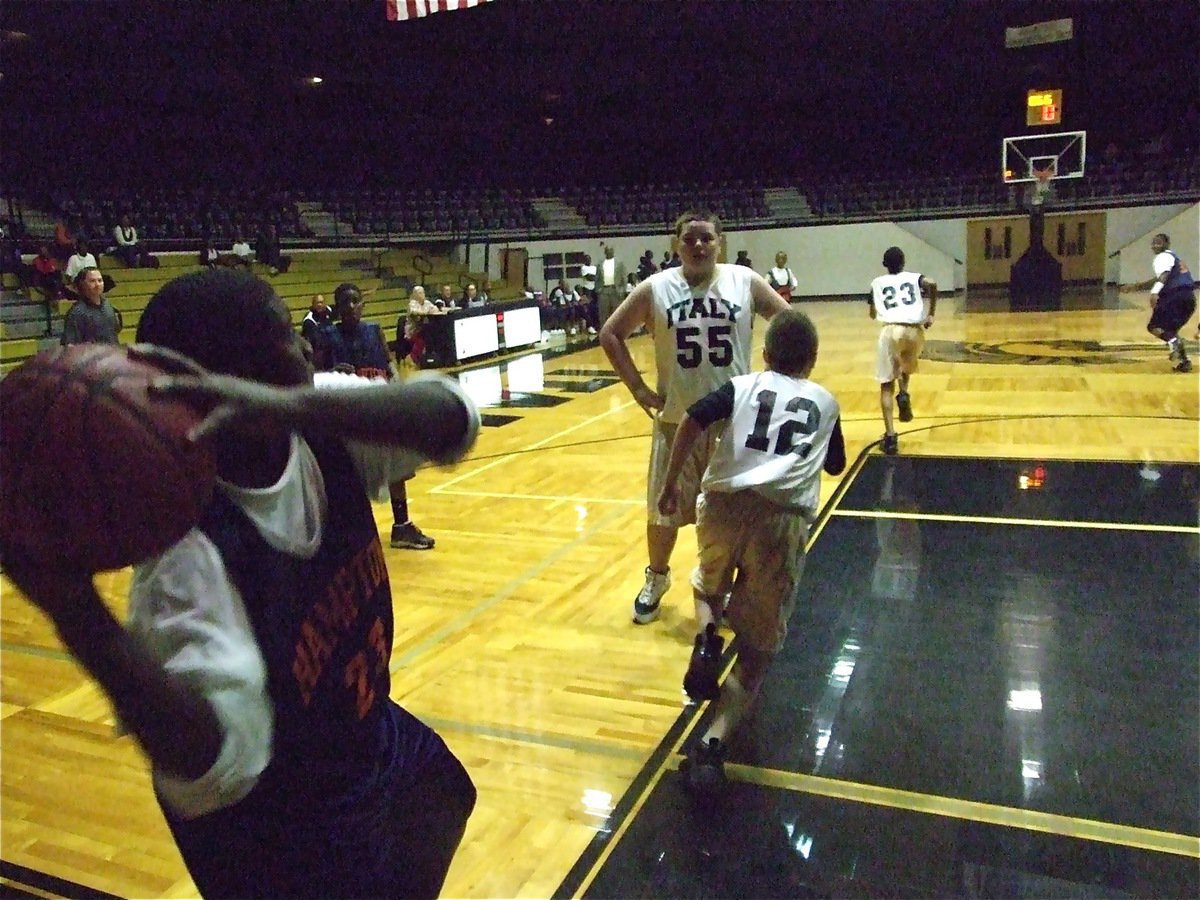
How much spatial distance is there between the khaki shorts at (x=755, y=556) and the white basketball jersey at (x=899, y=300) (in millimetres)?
4424

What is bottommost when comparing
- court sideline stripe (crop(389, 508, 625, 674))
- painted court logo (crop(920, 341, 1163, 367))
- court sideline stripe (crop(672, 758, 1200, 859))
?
court sideline stripe (crop(672, 758, 1200, 859))

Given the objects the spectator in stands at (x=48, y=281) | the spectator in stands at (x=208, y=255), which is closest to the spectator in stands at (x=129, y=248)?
the spectator in stands at (x=208, y=255)

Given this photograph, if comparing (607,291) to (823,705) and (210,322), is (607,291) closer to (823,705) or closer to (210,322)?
(823,705)

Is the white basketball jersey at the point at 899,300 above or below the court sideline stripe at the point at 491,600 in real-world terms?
above

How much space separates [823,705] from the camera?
→ 3.24m

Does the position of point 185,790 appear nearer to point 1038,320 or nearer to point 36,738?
point 36,738

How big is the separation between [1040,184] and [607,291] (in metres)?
9.26

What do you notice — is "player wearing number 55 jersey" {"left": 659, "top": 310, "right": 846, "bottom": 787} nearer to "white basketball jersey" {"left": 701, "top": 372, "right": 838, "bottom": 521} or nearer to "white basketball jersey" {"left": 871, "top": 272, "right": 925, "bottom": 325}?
"white basketball jersey" {"left": 701, "top": 372, "right": 838, "bottom": 521}

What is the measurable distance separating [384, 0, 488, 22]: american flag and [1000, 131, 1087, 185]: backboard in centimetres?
1527

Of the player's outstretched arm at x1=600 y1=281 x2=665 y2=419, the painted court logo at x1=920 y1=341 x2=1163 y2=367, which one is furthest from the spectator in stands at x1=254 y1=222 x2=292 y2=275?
the player's outstretched arm at x1=600 y1=281 x2=665 y2=419

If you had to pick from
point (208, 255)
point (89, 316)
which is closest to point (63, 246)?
point (208, 255)

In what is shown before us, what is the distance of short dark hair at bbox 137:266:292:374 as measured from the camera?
3.59 feet

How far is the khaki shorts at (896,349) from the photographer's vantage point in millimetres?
6902

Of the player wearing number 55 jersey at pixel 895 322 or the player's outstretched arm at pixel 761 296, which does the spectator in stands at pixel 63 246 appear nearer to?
the player wearing number 55 jersey at pixel 895 322
